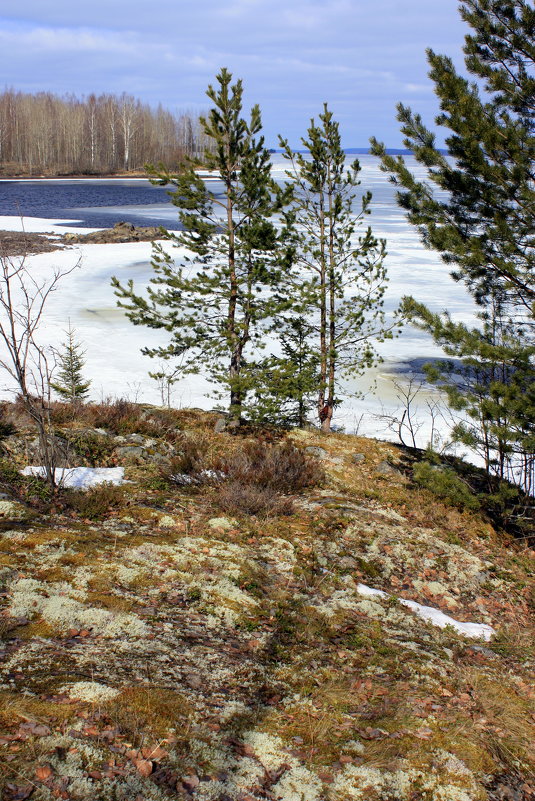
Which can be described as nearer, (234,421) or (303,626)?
(303,626)

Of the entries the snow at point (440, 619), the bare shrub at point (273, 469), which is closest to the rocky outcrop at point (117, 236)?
the bare shrub at point (273, 469)

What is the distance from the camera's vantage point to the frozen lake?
1809 cm

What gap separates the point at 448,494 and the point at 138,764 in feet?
20.2

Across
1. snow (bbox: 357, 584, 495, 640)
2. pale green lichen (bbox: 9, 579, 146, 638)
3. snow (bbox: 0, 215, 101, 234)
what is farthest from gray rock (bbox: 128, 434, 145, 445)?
snow (bbox: 0, 215, 101, 234)

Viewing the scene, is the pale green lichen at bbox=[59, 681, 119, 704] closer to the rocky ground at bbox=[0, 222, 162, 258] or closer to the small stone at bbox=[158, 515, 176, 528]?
the small stone at bbox=[158, 515, 176, 528]

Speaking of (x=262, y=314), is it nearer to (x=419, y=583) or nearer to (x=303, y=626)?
(x=419, y=583)

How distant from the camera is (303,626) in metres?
4.64

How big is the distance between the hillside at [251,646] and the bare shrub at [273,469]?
0.17 feet

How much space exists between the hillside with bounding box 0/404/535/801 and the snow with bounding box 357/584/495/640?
71 millimetres

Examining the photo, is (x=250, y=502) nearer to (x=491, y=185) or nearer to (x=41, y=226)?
(x=491, y=185)

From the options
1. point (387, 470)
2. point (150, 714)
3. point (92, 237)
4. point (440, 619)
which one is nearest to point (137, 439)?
point (387, 470)

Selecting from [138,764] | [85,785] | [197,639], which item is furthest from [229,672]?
[85,785]

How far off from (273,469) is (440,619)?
3414 millimetres

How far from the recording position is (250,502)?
7.01 meters
